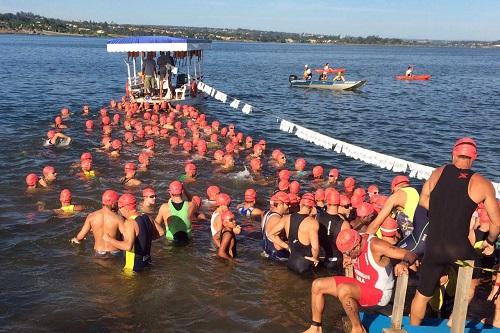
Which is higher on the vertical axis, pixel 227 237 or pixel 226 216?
pixel 226 216

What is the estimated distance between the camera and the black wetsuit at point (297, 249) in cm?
852

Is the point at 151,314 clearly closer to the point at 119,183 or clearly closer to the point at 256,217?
the point at 256,217

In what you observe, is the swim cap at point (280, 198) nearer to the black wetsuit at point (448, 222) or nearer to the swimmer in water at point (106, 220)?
the swimmer in water at point (106, 220)

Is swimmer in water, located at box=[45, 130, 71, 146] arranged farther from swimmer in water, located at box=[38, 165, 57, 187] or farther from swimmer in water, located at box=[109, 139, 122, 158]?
swimmer in water, located at box=[38, 165, 57, 187]

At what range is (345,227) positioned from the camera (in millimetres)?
8820

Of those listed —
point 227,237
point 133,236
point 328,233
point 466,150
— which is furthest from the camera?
point 227,237

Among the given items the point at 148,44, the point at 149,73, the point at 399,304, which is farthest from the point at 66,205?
the point at 149,73

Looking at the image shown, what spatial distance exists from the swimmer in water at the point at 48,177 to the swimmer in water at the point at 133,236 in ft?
19.2

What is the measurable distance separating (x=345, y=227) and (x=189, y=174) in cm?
712

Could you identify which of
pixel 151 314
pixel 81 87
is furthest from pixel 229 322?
pixel 81 87

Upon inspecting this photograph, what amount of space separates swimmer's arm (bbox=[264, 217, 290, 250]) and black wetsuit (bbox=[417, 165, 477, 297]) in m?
3.22

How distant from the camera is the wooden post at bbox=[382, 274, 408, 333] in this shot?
19.0 ft

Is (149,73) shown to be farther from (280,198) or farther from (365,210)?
(365,210)

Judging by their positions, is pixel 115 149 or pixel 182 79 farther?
pixel 182 79
